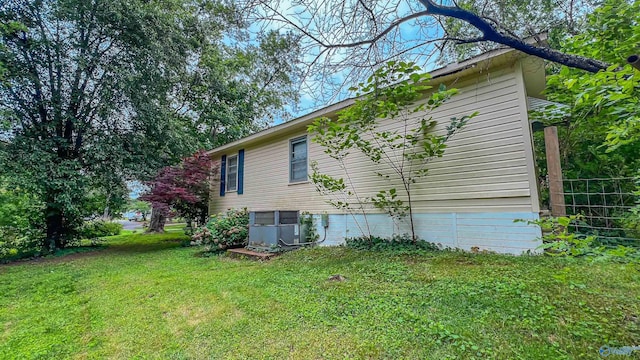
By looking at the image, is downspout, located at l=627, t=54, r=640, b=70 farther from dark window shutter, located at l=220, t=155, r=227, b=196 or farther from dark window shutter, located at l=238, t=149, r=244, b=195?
dark window shutter, located at l=220, t=155, r=227, b=196

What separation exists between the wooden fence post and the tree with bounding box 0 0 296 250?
17.5 ft

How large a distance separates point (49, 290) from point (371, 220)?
18.2ft

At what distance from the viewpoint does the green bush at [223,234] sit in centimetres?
678

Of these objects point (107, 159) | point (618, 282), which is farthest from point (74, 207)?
point (618, 282)

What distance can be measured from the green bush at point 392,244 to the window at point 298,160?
225 cm

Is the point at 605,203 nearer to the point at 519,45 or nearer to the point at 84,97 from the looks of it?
the point at 519,45

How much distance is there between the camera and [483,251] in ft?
14.2

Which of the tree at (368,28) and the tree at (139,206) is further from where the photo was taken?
the tree at (139,206)

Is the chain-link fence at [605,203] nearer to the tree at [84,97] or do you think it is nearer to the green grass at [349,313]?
the green grass at [349,313]

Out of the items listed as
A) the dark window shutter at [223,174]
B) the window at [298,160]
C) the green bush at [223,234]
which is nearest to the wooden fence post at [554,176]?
the window at [298,160]

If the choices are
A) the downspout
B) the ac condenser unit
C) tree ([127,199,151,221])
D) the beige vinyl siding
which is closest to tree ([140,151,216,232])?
tree ([127,199,151,221])

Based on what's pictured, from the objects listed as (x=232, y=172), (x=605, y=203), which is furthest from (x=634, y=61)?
(x=232, y=172)

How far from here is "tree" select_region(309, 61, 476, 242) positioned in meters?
4.46

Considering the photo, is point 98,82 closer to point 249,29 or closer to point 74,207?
point 74,207
